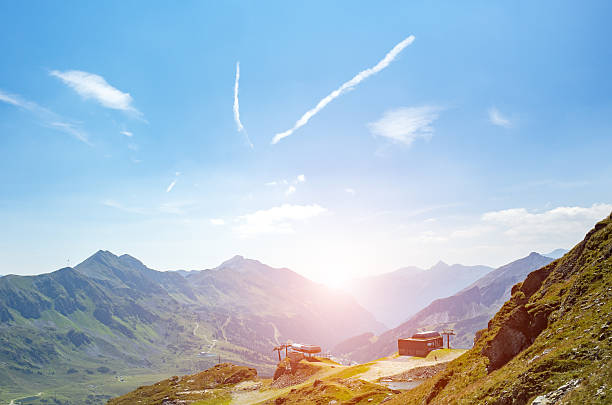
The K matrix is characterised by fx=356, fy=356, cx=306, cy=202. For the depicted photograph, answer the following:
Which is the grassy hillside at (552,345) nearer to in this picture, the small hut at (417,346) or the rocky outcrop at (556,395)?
the rocky outcrop at (556,395)

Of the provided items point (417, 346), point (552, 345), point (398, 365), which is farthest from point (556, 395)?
point (417, 346)

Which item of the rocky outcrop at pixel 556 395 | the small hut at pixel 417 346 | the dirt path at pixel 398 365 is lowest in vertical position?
the small hut at pixel 417 346

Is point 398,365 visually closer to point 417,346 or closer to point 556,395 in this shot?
point 417,346

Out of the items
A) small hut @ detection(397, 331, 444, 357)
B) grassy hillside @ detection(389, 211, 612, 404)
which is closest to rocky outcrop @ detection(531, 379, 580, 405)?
grassy hillside @ detection(389, 211, 612, 404)

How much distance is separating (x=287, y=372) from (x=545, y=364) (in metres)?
92.7

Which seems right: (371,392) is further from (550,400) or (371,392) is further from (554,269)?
(550,400)

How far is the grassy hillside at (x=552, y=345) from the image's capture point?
736 inches

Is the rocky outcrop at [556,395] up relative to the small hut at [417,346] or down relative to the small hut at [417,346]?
up

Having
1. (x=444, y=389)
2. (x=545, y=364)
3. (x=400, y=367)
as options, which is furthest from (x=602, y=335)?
(x=400, y=367)

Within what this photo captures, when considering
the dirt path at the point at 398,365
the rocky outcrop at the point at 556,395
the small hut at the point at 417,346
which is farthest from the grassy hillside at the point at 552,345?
the small hut at the point at 417,346

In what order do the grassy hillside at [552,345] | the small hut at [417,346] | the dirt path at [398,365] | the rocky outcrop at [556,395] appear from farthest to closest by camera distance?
the small hut at [417,346] → the dirt path at [398,365] → the grassy hillside at [552,345] → the rocky outcrop at [556,395]

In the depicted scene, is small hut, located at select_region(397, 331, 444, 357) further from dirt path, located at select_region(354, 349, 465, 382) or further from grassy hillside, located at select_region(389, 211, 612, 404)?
grassy hillside, located at select_region(389, 211, 612, 404)

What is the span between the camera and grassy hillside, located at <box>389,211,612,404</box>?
18688mm

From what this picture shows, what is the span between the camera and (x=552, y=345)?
22.3m
